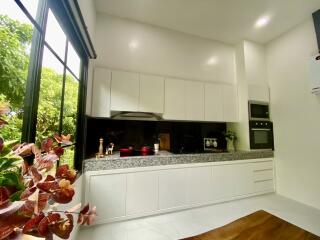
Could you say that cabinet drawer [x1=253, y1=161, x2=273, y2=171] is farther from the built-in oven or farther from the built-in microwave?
the built-in microwave

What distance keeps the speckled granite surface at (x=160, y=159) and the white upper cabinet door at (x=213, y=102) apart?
70cm

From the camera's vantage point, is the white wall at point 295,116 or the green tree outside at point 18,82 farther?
the white wall at point 295,116

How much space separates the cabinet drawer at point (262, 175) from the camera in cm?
292

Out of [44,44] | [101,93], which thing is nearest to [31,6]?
[44,44]

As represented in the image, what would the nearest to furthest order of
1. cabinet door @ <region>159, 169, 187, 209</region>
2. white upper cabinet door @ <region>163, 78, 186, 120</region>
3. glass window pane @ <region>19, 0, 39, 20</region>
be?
glass window pane @ <region>19, 0, 39, 20</region>
cabinet door @ <region>159, 169, 187, 209</region>
white upper cabinet door @ <region>163, 78, 186, 120</region>

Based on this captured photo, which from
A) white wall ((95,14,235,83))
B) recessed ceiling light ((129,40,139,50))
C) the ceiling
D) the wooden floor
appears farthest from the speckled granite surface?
the ceiling

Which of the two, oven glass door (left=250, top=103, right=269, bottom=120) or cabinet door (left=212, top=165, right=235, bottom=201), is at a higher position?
oven glass door (left=250, top=103, right=269, bottom=120)

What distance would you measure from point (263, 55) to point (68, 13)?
3563mm

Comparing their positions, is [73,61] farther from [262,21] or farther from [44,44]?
[262,21]

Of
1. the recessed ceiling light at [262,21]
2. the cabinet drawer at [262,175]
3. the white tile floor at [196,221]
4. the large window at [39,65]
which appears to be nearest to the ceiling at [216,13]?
the recessed ceiling light at [262,21]

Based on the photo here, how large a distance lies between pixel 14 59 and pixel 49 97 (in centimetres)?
49

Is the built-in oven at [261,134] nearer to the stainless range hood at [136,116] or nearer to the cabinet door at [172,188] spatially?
the cabinet door at [172,188]

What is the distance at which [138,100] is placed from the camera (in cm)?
251

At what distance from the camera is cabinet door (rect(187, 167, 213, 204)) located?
2.46 meters
